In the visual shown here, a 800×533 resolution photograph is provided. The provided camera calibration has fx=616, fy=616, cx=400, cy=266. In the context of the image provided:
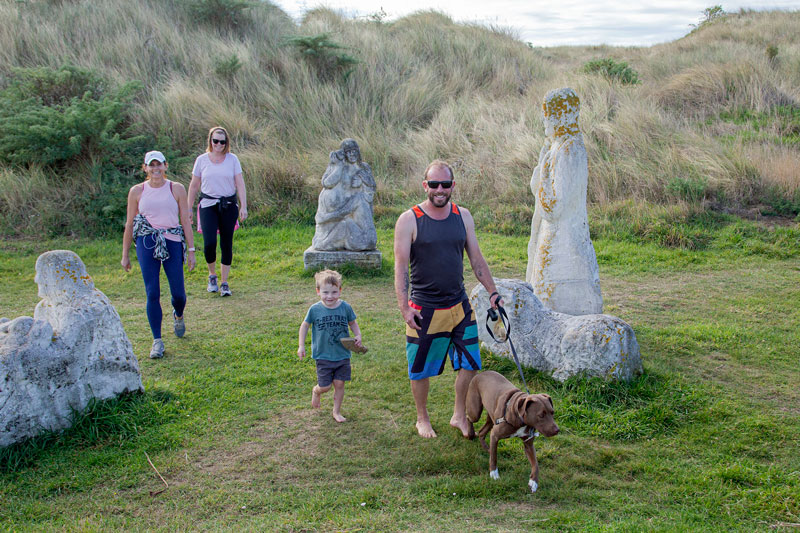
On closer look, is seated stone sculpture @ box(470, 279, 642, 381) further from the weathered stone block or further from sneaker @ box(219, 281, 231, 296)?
sneaker @ box(219, 281, 231, 296)

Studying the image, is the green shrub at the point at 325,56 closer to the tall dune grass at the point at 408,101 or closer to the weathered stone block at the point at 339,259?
the tall dune grass at the point at 408,101

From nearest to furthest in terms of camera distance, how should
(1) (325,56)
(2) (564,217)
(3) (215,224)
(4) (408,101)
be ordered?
(2) (564,217)
(3) (215,224)
(4) (408,101)
(1) (325,56)

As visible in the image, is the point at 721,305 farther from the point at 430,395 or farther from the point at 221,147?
the point at 221,147

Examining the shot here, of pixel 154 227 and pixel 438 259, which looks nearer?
pixel 438 259

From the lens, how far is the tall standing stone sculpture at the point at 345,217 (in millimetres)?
8672

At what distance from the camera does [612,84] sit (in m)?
15.4

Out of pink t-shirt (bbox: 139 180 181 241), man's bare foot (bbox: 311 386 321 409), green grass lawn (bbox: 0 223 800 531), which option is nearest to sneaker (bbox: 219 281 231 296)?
green grass lawn (bbox: 0 223 800 531)

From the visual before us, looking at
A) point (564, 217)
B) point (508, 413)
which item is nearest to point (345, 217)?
point (564, 217)

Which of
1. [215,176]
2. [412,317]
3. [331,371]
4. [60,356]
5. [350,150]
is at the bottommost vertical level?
[331,371]

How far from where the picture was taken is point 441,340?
4184 mm

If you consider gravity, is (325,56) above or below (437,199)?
above

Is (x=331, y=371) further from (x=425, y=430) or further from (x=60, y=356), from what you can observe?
(x=60, y=356)

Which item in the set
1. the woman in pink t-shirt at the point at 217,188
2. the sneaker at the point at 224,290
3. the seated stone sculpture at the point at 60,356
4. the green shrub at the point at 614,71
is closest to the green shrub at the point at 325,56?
the green shrub at the point at 614,71

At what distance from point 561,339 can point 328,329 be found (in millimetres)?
1963
